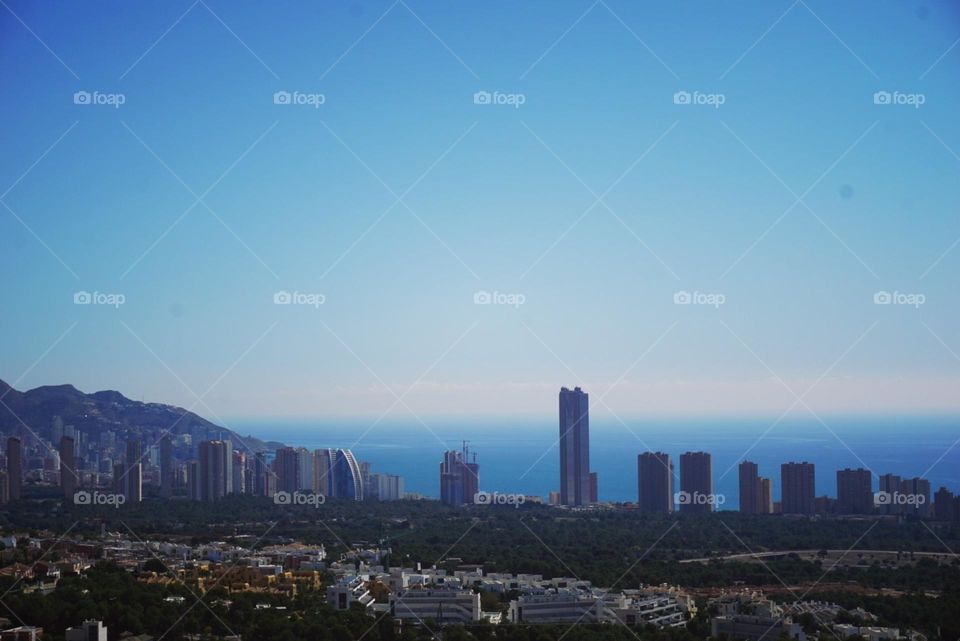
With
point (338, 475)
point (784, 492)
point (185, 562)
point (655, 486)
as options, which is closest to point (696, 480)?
point (655, 486)

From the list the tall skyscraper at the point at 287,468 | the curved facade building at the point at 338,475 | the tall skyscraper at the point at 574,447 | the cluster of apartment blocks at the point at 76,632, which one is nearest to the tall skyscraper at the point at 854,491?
the tall skyscraper at the point at 574,447

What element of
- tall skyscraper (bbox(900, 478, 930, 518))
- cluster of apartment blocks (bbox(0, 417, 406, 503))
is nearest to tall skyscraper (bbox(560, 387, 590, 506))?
cluster of apartment blocks (bbox(0, 417, 406, 503))

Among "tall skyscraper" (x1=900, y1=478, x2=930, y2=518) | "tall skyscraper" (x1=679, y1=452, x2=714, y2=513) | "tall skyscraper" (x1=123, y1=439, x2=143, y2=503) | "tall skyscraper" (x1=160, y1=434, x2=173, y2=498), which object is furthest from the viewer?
"tall skyscraper" (x1=160, y1=434, x2=173, y2=498)

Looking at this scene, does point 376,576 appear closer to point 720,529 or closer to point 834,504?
point 720,529

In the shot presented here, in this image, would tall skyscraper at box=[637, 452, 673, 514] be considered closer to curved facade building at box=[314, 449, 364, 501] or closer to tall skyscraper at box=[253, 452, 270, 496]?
curved facade building at box=[314, 449, 364, 501]

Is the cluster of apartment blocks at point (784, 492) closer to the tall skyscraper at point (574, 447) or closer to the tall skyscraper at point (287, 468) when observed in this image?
the tall skyscraper at point (574, 447)

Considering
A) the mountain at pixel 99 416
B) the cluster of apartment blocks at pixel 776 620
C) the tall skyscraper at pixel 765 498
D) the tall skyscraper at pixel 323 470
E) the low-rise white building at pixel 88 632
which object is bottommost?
the cluster of apartment blocks at pixel 776 620
